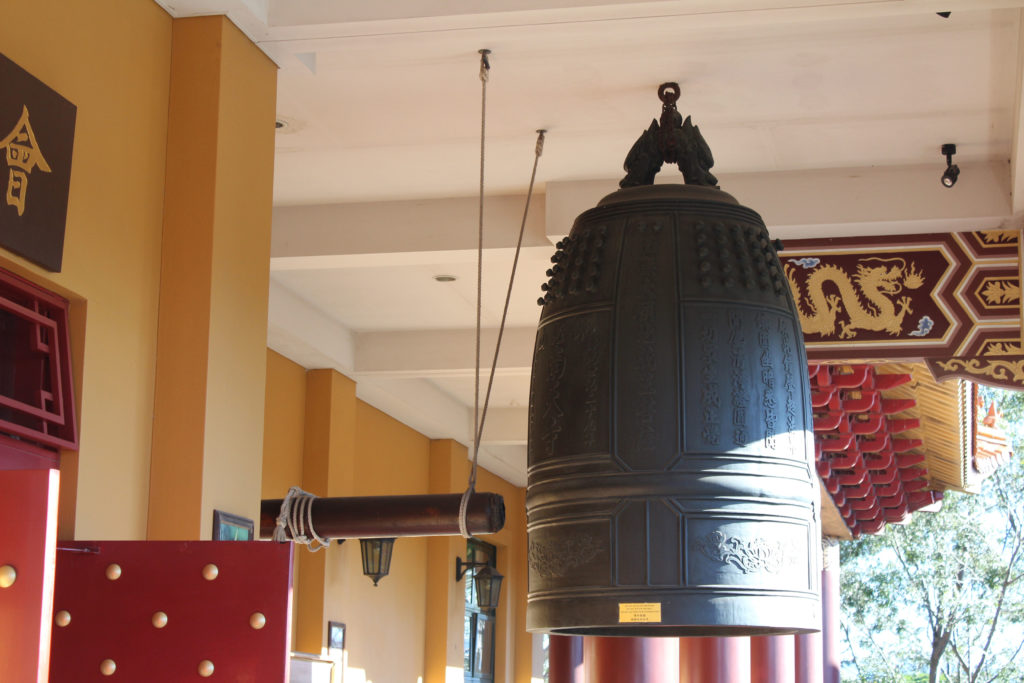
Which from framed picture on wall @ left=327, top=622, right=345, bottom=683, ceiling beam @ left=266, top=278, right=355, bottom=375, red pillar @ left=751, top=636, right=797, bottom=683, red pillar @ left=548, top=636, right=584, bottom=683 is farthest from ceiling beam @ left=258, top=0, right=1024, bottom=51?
red pillar @ left=751, top=636, right=797, bottom=683

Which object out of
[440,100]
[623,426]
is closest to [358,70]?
[440,100]

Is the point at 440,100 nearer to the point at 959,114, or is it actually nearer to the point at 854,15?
the point at 854,15

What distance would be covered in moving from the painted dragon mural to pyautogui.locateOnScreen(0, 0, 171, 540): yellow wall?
109 inches

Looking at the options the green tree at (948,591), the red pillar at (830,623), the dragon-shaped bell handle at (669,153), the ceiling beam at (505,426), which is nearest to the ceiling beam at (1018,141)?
the dragon-shaped bell handle at (669,153)

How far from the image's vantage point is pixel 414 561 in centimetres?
969

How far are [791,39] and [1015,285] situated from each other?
5.42 ft

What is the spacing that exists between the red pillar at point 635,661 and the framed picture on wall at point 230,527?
8.19 feet

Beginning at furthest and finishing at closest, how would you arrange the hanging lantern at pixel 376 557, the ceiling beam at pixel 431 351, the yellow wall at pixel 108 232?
1. the hanging lantern at pixel 376 557
2. the ceiling beam at pixel 431 351
3. the yellow wall at pixel 108 232

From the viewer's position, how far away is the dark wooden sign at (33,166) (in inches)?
115

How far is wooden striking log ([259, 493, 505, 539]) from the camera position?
4.57 m

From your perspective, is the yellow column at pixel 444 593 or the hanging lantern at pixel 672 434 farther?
the yellow column at pixel 444 593

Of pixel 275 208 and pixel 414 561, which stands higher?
pixel 275 208

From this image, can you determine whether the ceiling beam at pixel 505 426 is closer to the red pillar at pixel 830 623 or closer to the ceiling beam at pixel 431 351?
the ceiling beam at pixel 431 351

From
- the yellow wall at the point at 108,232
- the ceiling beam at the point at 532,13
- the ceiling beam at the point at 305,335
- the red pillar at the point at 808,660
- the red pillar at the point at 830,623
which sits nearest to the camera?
the yellow wall at the point at 108,232
